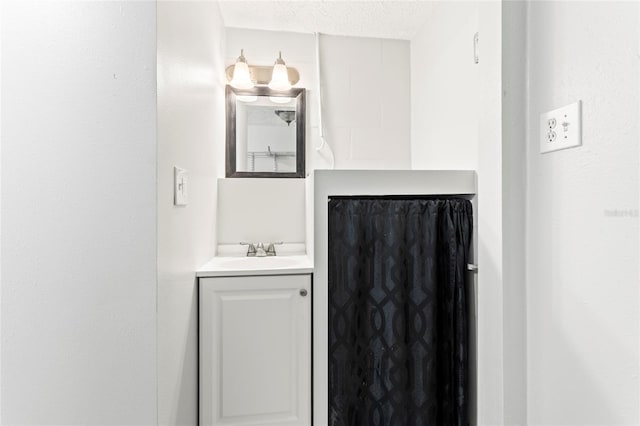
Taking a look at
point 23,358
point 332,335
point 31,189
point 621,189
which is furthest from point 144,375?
point 621,189

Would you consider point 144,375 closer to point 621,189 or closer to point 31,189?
point 31,189

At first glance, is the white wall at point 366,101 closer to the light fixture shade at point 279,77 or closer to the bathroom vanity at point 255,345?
the light fixture shade at point 279,77

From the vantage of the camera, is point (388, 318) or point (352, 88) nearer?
point (388, 318)

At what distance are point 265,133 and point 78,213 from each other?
4.45 ft

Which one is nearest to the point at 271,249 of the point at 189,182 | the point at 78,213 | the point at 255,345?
the point at 255,345

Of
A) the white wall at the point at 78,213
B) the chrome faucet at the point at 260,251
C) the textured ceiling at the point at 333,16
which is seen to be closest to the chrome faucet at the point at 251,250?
the chrome faucet at the point at 260,251

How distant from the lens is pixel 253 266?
5.54 ft

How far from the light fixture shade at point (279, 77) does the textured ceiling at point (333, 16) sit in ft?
0.76

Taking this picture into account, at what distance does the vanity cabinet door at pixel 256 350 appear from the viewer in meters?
1.50

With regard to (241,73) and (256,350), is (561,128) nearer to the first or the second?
(256,350)

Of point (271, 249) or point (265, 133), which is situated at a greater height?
point (265, 133)

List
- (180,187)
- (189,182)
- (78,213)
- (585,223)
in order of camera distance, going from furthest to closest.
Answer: (189,182) < (180,187) < (78,213) < (585,223)

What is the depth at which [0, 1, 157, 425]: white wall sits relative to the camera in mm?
914

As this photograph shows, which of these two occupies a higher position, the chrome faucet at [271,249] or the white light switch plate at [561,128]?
the white light switch plate at [561,128]
